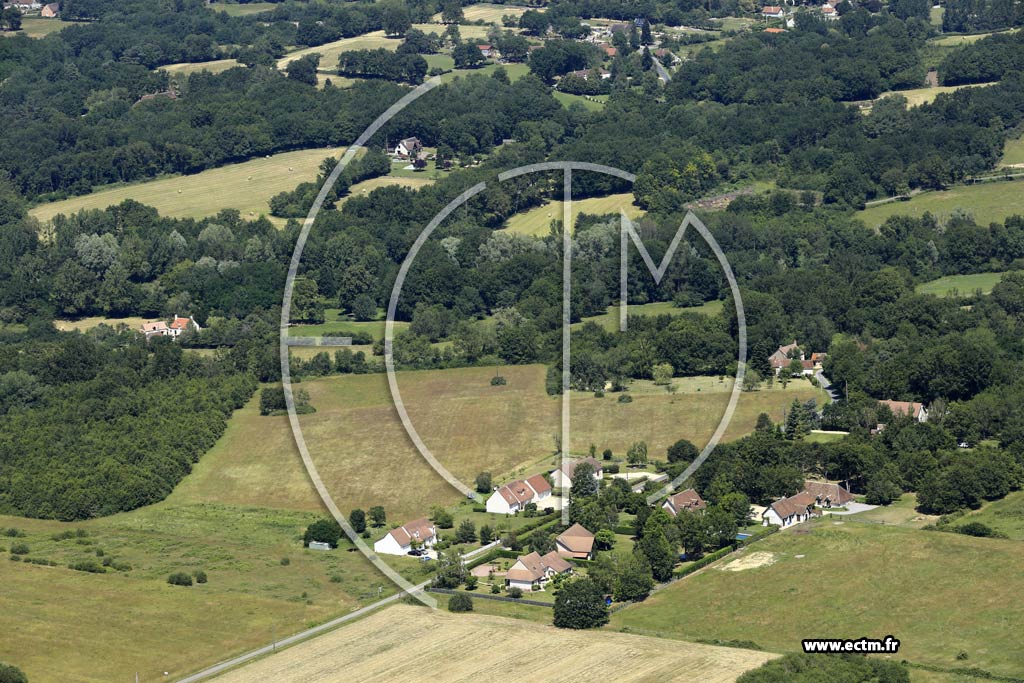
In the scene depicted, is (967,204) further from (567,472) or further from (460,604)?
(460,604)

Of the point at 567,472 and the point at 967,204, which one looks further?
the point at 967,204

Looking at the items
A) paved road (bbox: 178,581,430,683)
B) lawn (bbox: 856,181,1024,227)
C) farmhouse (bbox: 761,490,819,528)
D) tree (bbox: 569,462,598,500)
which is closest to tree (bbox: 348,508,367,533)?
paved road (bbox: 178,581,430,683)

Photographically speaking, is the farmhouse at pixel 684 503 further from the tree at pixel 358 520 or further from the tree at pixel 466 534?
the tree at pixel 358 520

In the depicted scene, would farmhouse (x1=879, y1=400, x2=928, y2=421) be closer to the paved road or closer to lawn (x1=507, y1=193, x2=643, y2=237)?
the paved road

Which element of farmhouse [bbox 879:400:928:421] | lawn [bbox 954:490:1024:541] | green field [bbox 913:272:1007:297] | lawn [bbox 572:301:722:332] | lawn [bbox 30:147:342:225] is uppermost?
lawn [bbox 30:147:342:225]

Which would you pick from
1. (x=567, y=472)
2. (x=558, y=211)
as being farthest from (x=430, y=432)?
(x=558, y=211)

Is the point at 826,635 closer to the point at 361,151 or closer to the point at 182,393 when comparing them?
the point at 182,393
